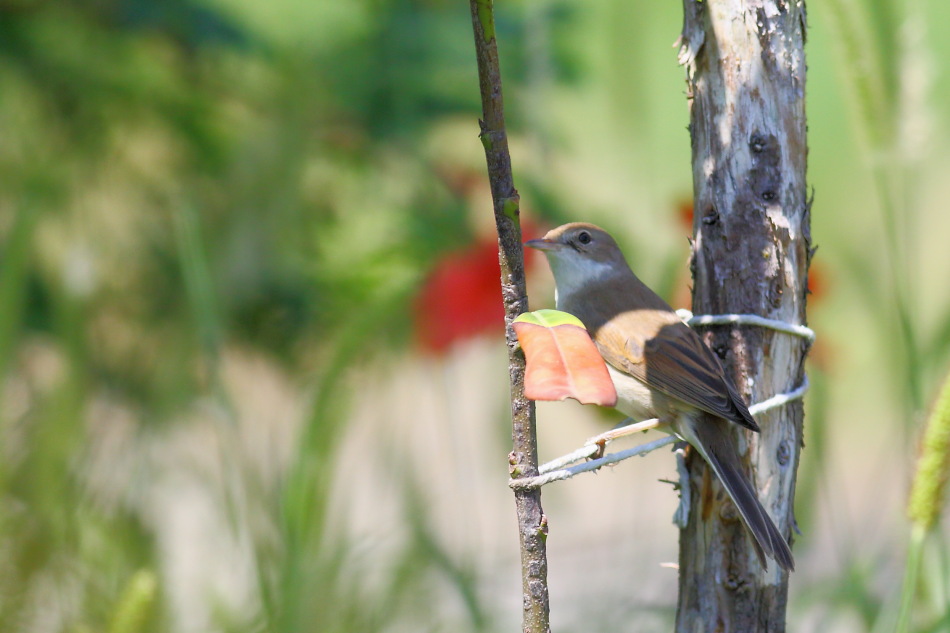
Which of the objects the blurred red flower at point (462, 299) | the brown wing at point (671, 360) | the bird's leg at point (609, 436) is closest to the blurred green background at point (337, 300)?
the blurred red flower at point (462, 299)

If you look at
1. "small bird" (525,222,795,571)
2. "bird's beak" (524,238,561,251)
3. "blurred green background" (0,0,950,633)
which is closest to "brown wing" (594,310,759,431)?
"small bird" (525,222,795,571)

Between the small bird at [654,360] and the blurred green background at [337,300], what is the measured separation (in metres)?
0.10

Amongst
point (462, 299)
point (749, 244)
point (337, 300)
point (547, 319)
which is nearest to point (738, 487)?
point (749, 244)

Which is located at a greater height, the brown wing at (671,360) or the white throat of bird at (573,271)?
the white throat of bird at (573,271)

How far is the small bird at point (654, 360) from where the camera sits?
108 centimetres

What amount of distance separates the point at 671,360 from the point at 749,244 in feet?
1.04

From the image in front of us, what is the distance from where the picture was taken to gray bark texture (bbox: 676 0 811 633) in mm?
1076

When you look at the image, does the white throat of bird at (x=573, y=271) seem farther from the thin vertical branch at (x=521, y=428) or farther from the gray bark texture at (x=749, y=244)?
the thin vertical branch at (x=521, y=428)

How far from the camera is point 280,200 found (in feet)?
5.50

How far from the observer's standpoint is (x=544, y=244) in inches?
72.7

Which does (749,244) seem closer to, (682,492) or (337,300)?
(682,492)

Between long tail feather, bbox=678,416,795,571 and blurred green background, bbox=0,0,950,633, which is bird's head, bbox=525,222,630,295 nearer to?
blurred green background, bbox=0,0,950,633

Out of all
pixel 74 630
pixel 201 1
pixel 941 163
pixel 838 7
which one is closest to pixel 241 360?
pixel 201 1

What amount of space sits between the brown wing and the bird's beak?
9.1 inches
